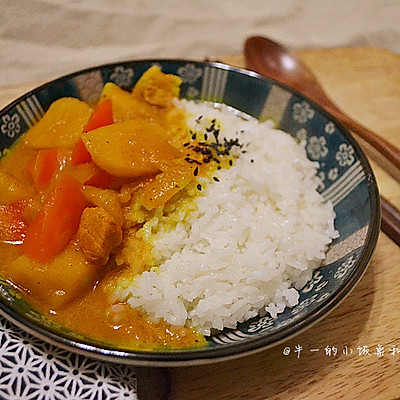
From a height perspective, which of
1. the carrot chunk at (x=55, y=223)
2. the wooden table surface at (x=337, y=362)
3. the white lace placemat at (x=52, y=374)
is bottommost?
the wooden table surface at (x=337, y=362)

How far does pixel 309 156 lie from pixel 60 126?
148 centimetres

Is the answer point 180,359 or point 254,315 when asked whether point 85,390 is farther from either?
point 254,315

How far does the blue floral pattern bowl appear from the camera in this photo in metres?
1.66

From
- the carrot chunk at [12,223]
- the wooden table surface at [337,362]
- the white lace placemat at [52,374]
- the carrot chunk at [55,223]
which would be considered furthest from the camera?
the carrot chunk at [12,223]

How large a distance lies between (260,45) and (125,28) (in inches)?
57.3

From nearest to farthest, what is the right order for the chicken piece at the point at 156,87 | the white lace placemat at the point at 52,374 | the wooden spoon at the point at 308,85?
the white lace placemat at the point at 52,374
the wooden spoon at the point at 308,85
the chicken piece at the point at 156,87

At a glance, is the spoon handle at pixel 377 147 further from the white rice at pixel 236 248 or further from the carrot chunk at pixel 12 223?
the carrot chunk at pixel 12 223

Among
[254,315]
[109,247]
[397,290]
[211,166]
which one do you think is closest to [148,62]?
[211,166]

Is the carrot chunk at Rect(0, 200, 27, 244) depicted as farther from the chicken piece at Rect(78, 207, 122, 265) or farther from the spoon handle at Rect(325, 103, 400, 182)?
the spoon handle at Rect(325, 103, 400, 182)

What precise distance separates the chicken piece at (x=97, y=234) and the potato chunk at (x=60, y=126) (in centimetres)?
67

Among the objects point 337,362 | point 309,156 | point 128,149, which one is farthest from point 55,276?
point 309,156

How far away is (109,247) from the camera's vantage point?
6.50 ft

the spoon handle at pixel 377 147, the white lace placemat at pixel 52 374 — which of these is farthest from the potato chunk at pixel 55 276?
the spoon handle at pixel 377 147

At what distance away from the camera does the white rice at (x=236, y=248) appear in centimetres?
202
